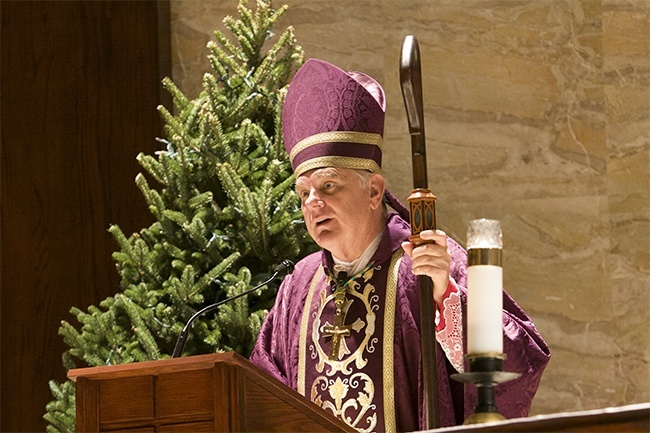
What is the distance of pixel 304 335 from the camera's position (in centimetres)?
443

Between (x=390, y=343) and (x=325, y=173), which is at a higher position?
(x=325, y=173)

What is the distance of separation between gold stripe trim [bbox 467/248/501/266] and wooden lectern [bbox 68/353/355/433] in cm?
68

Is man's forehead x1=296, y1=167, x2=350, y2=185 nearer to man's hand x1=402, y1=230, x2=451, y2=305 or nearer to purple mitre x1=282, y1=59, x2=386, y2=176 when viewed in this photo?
purple mitre x1=282, y1=59, x2=386, y2=176

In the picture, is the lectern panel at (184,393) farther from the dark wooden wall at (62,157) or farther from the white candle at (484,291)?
the dark wooden wall at (62,157)

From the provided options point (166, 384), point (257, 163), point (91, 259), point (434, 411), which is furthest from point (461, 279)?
point (91, 259)

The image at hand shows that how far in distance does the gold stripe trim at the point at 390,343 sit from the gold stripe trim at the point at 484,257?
1.65 metres

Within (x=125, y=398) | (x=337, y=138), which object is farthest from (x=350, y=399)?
(x=125, y=398)

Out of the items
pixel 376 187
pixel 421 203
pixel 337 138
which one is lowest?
pixel 421 203

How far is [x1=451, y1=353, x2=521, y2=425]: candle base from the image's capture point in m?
2.48

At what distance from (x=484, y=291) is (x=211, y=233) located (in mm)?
2982

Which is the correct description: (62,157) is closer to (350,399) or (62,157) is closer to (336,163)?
(336,163)

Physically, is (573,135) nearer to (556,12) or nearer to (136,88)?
(556,12)

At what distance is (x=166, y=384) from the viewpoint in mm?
3096

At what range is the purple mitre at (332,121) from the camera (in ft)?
14.5
